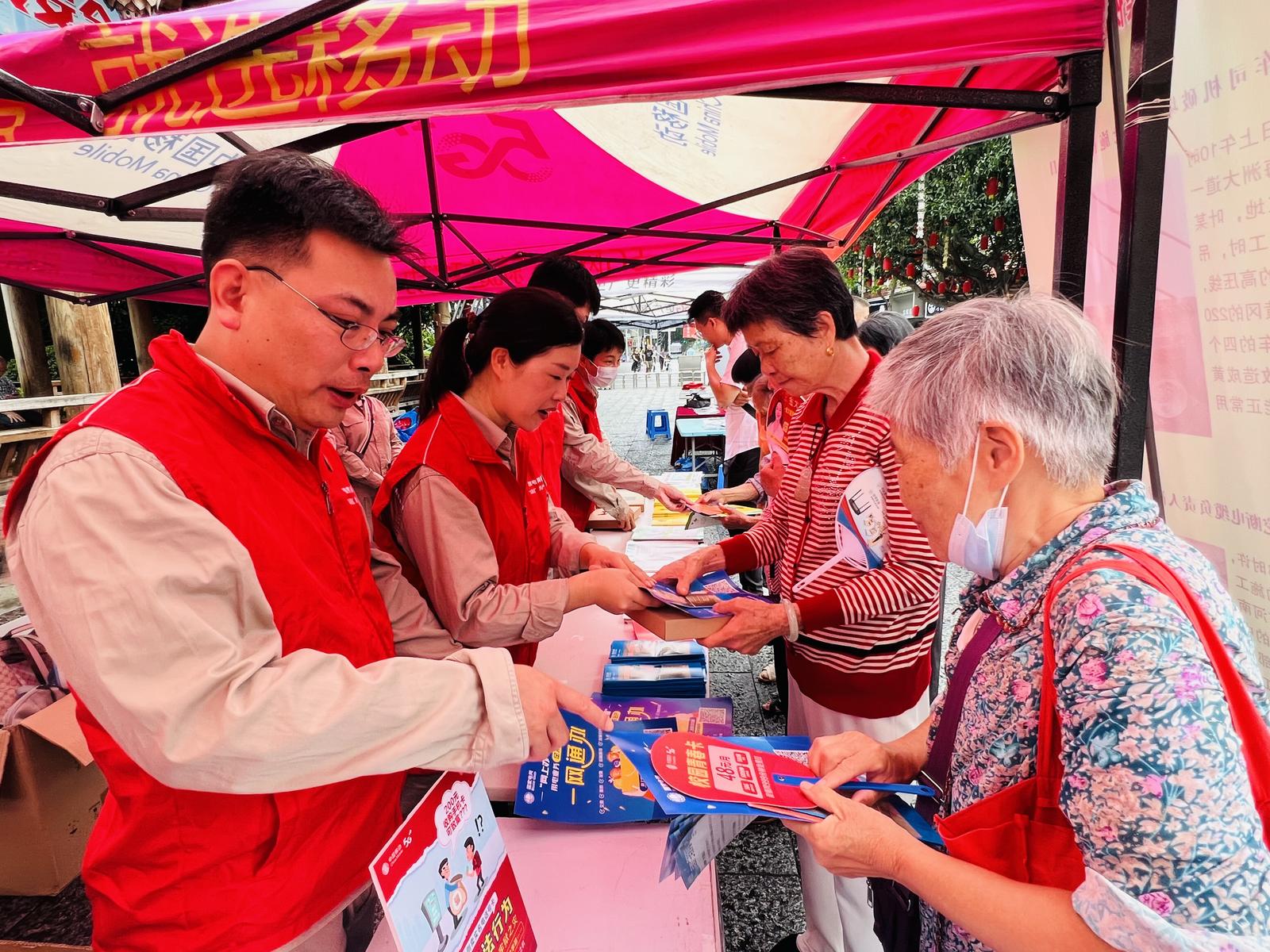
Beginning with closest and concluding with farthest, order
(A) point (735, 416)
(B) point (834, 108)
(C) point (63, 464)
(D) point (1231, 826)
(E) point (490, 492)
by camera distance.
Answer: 1. (D) point (1231, 826)
2. (C) point (63, 464)
3. (E) point (490, 492)
4. (B) point (834, 108)
5. (A) point (735, 416)

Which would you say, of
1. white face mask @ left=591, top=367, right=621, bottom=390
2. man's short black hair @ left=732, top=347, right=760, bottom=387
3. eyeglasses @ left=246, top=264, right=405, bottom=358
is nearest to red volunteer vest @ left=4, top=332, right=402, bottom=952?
eyeglasses @ left=246, top=264, right=405, bottom=358

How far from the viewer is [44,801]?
2.50 metres

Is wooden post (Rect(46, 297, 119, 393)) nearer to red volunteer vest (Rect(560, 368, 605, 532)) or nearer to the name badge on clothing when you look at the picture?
red volunteer vest (Rect(560, 368, 605, 532))

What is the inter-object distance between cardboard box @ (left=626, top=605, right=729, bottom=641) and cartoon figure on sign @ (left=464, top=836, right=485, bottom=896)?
763 mm

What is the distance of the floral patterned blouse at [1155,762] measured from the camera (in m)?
0.69

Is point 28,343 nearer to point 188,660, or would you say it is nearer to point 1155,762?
point 188,660

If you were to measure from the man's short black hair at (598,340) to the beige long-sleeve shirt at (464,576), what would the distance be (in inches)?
111

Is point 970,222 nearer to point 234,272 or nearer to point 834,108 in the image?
point 834,108

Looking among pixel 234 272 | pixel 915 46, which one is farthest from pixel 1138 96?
pixel 234 272

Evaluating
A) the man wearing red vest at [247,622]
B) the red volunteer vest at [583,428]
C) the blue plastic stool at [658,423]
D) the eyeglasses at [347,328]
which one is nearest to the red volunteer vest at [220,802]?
the man wearing red vest at [247,622]

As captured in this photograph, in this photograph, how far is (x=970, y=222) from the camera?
392 inches

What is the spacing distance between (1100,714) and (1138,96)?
116 cm

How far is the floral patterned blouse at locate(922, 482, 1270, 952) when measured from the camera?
2.27 ft

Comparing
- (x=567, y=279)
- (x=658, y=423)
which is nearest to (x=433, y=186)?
(x=567, y=279)
